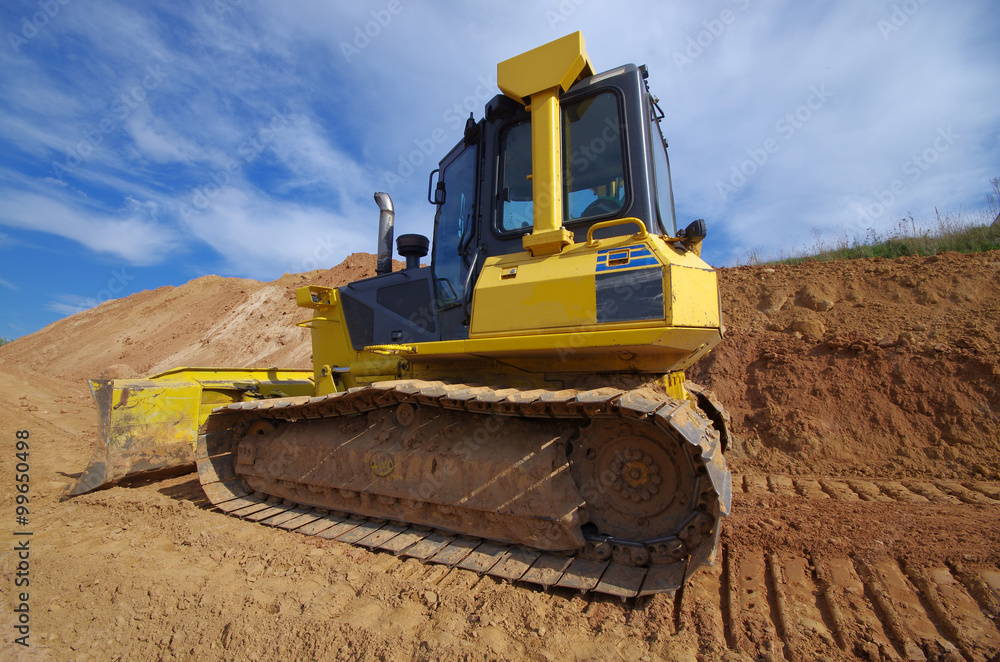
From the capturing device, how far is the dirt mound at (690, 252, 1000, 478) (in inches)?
204

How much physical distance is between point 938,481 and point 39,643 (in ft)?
22.9

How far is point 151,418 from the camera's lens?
15.4ft

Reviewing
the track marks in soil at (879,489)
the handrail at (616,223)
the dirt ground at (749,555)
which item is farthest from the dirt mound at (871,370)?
the handrail at (616,223)

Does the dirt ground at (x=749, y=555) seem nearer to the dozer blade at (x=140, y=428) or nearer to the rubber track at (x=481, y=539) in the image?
the rubber track at (x=481, y=539)

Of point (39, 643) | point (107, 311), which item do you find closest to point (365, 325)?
point (39, 643)

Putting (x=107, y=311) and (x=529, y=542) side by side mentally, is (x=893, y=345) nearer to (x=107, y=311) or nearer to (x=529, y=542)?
(x=529, y=542)

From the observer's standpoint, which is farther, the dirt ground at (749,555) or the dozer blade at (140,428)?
the dozer blade at (140,428)

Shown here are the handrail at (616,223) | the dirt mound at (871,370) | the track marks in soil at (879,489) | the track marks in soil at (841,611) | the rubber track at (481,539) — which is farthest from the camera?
the dirt mound at (871,370)

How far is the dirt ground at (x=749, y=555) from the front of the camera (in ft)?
7.04

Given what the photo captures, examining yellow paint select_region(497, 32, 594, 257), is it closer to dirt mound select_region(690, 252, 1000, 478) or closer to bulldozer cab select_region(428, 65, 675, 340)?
bulldozer cab select_region(428, 65, 675, 340)

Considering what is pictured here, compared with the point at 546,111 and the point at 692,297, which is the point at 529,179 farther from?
the point at 692,297

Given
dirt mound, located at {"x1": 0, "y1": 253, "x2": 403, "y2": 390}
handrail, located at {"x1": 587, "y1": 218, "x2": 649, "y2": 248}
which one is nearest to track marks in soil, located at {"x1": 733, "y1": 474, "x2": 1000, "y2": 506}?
handrail, located at {"x1": 587, "y1": 218, "x2": 649, "y2": 248}

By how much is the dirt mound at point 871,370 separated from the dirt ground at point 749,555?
0.09 ft

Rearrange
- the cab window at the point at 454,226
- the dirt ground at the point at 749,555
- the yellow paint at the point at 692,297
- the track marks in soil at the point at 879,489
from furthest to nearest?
the track marks in soil at the point at 879,489 → the cab window at the point at 454,226 → the yellow paint at the point at 692,297 → the dirt ground at the point at 749,555
